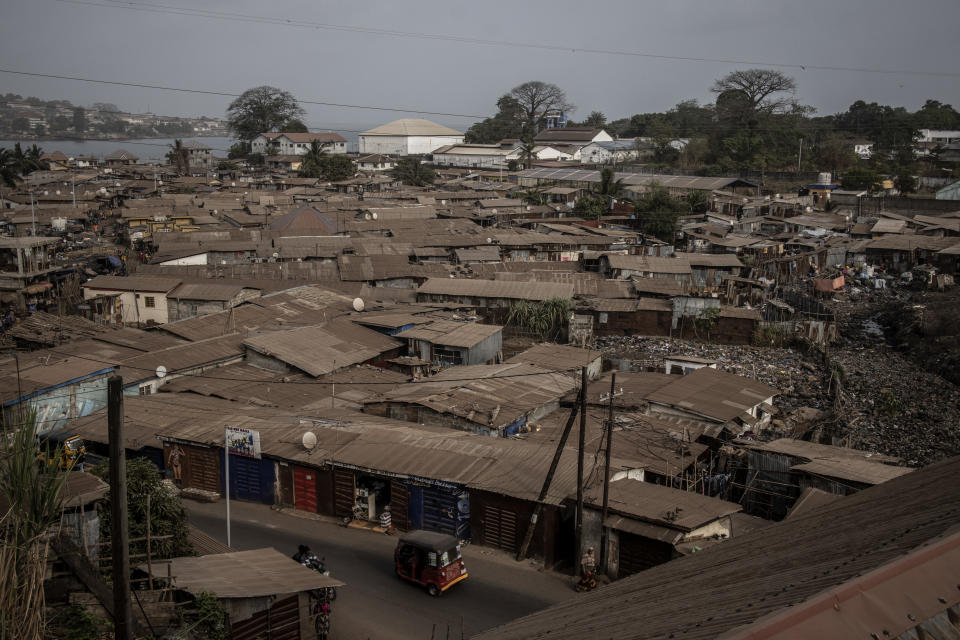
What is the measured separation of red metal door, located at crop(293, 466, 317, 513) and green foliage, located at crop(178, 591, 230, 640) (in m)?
5.92

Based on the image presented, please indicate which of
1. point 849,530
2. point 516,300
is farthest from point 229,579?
point 516,300

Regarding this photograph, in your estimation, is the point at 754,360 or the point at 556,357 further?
the point at 754,360

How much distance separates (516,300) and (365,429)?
12.7 m

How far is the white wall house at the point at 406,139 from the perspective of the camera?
8712 cm

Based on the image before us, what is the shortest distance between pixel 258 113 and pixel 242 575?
8967 centimetres

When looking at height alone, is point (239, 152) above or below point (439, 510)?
above

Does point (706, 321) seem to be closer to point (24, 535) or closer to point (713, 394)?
point (713, 394)

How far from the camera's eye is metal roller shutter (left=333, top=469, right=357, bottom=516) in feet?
41.5

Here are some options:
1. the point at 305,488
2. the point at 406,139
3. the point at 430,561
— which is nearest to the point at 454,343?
the point at 305,488

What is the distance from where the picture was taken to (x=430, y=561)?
10.2 m

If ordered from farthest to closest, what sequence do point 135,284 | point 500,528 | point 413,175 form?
point 413,175 < point 135,284 < point 500,528

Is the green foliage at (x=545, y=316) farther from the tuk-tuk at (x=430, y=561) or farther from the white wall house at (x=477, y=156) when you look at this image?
the white wall house at (x=477, y=156)

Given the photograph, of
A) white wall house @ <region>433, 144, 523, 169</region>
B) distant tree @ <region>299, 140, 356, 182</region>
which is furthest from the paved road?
white wall house @ <region>433, 144, 523, 169</region>

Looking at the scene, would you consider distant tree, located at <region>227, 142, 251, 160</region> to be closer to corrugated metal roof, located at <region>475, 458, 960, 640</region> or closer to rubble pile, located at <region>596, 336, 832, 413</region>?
rubble pile, located at <region>596, 336, 832, 413</region>
